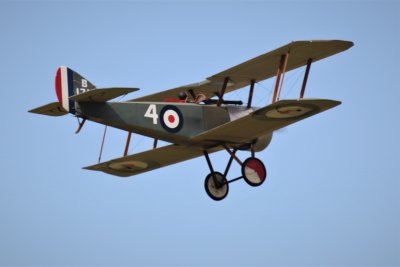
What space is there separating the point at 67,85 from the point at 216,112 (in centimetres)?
315

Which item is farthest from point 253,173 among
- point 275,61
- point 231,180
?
point 275,61

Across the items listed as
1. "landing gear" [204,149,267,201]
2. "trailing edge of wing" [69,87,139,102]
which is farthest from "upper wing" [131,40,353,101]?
"trailing edge of wing" [69,87,139,102]

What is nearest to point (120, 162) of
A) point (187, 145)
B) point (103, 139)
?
point (103, 139)

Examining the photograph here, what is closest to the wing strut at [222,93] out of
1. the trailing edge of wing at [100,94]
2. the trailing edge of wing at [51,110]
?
the trailing edge of wing at [100,94]

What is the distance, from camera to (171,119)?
59.6ft

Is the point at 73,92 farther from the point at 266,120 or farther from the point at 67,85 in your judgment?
the point at 266,120

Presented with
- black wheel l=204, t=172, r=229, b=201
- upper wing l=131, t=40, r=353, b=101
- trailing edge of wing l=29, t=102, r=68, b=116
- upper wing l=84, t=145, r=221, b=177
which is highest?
upper wing l=131, t=40, r=353, b=101

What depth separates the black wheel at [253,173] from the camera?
62.5 ft

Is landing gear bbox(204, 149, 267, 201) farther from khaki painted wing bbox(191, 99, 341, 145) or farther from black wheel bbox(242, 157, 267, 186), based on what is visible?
khaki painted wing bbox(191, 99, 341, 145)

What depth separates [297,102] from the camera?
1733cm

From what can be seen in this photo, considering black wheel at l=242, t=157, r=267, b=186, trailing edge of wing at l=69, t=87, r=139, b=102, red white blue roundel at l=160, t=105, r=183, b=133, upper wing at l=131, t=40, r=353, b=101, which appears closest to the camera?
Result: trailing edge of wing at l=69, t=87, r=139, b=102

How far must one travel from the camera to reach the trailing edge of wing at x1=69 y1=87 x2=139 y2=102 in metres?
Result: 17.1

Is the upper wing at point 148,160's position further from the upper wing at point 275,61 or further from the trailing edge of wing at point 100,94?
the trailing edge of wing at point 100,94

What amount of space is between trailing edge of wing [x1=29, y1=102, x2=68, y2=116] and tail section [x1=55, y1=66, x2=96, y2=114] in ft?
2.72
